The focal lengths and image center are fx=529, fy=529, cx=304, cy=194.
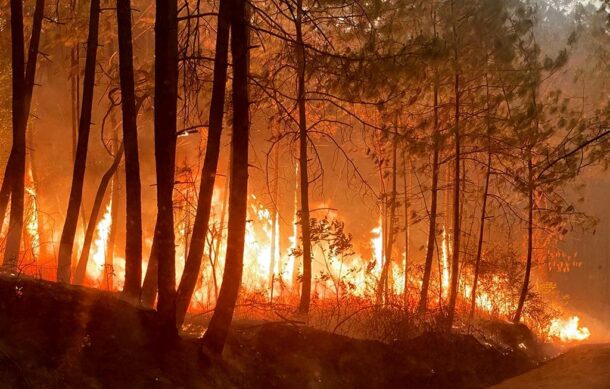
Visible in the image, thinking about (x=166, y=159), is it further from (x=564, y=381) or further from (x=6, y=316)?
(x=564, y=381)

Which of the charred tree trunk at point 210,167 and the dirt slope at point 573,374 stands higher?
the charred tree trunk at point 210,167

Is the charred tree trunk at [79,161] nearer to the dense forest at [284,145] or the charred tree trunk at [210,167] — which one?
the dense forest at [284,145]

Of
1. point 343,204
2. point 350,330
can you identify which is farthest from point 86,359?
point 343,204

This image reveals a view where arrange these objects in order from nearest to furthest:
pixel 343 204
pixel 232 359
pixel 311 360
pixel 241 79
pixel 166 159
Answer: pixel 166 159
pixel 241 79
pixel 232 359
pixel 311 360
pixel 343 204

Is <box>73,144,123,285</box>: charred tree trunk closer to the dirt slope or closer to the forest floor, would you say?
the forest floor

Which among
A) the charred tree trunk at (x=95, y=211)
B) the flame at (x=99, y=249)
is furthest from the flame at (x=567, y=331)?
the flame at (x=99, y=249)

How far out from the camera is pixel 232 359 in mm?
7613

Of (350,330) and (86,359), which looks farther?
(350,330)

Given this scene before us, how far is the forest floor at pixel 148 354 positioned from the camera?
575 centimetres

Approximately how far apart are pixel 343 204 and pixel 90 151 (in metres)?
16.5

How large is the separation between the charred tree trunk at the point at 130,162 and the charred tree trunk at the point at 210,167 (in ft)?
2.90

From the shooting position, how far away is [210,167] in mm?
7891

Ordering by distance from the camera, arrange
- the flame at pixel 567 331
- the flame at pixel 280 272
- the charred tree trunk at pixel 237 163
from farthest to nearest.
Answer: the flame at pixel 567 331
the flame at pixel 280 272
the charred tree trunk at pixel 237 163

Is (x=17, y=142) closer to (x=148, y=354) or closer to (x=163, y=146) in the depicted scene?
(x=163, y=146)
